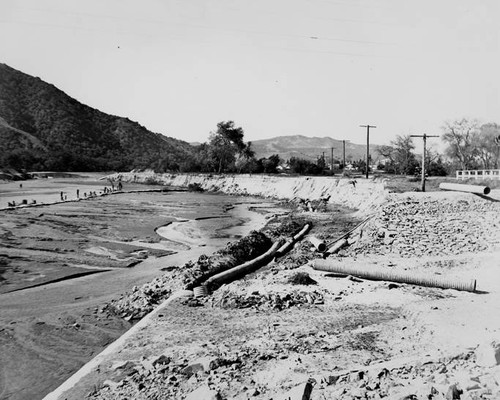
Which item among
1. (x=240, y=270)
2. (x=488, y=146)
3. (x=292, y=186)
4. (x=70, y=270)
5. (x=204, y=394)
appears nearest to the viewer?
(x=204, y=394)

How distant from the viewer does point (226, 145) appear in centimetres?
9525

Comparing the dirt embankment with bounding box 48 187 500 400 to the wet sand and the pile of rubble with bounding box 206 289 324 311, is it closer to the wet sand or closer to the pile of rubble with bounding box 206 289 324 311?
the pile of rubble with bounding box 206 289 324 311

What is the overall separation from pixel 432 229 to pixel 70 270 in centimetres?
1610

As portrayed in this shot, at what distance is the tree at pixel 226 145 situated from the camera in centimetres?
9475

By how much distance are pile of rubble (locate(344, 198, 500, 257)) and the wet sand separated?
8.57 meters

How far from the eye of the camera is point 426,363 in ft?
23.3

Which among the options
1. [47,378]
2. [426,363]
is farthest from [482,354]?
[47,378]

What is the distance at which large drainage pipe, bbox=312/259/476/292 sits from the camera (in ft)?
40.3

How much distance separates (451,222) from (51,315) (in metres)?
17.2

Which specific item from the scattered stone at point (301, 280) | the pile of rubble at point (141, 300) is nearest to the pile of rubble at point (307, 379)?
the pile of rubble at point (141, 300)

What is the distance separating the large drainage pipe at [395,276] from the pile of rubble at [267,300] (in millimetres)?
2202

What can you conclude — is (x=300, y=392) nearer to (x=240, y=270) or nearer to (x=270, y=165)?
(x=240, y=270)

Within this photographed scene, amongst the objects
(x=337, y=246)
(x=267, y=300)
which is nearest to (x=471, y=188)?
(x=337, y=246)

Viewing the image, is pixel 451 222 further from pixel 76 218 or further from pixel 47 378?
pixel 76 218
